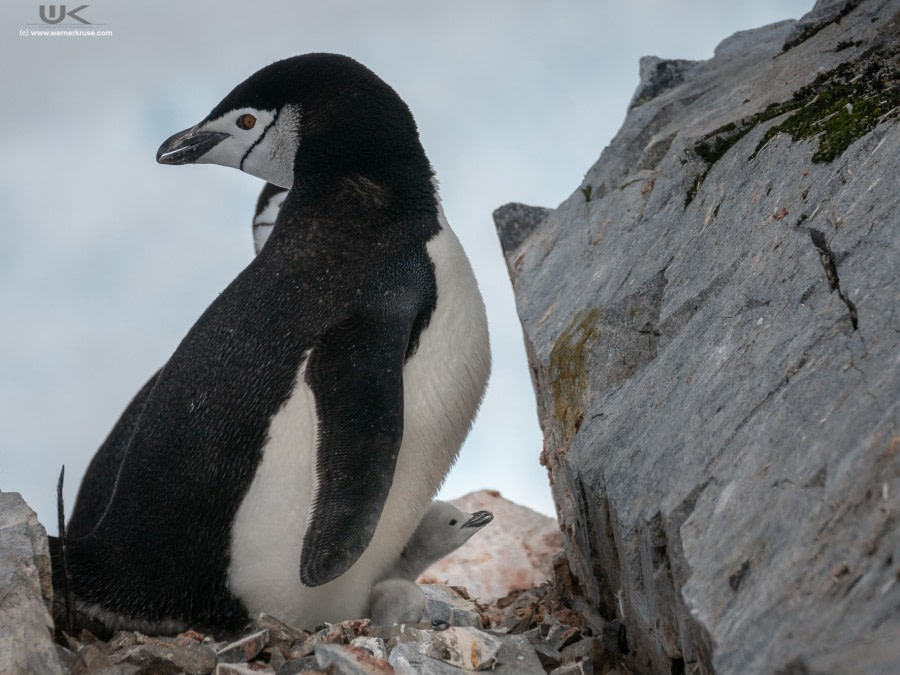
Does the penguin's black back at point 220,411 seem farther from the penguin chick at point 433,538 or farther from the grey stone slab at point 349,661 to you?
the grey stone slab at point 349,661

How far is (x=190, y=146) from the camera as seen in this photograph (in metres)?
4.05

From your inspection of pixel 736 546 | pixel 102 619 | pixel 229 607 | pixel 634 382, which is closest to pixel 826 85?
pixel 634 382

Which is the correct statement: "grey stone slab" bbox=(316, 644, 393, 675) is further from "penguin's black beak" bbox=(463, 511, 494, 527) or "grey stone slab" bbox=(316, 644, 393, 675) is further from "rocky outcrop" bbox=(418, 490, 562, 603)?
"rocky outcrop" bbox=(418, 490, 562, 603)

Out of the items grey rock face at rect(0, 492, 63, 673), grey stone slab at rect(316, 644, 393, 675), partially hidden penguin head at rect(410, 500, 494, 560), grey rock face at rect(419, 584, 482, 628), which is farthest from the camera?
partially hidden penguin head at rect(410, 500, 494, 560)

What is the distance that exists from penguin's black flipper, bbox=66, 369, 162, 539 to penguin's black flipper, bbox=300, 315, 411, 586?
130 cm

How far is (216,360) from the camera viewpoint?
3.44 metres

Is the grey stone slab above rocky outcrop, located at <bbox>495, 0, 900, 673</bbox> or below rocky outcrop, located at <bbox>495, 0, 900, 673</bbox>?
below

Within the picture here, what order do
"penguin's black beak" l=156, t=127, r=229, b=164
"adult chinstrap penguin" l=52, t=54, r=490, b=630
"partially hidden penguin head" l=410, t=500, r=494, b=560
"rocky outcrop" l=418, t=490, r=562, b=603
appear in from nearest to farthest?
"adult chinstrap penguin" l=52, t=54, r=490, b=630 → "partially hidden penguin head" l=410, t=500, r=494, b=560 → "penguin's black beak" l=156, t=127, r=229, b=164 → "rocky outcrop" l=418, t=490, r=562, b=603

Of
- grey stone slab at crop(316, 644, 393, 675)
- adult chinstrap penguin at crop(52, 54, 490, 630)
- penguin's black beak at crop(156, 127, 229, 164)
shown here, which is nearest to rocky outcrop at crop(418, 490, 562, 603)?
adult chinstrap penguin at crop(52, 54, 490, 630)

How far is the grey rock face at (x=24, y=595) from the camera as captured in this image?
8.61 feet

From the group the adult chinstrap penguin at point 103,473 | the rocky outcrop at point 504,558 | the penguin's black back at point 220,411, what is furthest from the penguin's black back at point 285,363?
the rocky outcrop at point 504,558

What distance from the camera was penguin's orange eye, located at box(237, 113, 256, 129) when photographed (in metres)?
3.93

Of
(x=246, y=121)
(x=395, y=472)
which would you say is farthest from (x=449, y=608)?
(x=246, y=121)

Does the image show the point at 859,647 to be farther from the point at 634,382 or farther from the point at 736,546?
the point at 634,382
